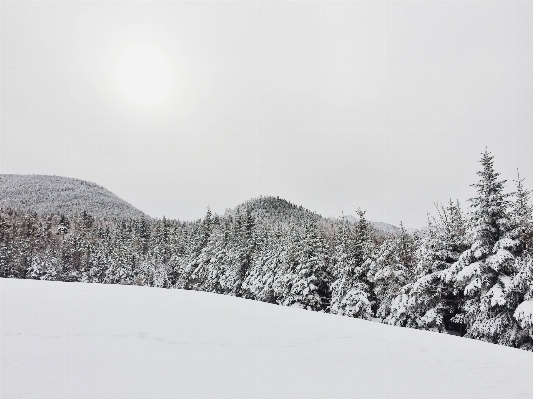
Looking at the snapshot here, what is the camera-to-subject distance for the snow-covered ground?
5418 mm

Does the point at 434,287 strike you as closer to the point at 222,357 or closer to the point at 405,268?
the point at 405,268

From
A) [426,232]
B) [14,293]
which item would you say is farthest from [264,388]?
[426,232]

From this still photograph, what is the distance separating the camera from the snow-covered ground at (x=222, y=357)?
17.8 feet

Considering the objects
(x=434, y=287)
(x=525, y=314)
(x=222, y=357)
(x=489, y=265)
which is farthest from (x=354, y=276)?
(x=222, y=357)

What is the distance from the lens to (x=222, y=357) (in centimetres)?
654

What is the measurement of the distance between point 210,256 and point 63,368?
38.6 meters

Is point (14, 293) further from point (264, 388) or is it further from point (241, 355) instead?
point (264, 388)

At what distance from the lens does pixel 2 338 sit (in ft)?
21.8

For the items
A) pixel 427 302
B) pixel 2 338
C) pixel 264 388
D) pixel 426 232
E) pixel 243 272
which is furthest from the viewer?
pixel 243 272

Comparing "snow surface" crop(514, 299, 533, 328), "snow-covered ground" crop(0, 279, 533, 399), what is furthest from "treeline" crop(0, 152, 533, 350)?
"snow-covered ground" crop(0, 279, 533, 399)

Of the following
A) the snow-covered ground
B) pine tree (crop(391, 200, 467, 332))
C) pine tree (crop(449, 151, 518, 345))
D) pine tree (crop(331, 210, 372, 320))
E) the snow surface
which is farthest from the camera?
pine tree (crop(331, 210, 372, 320))

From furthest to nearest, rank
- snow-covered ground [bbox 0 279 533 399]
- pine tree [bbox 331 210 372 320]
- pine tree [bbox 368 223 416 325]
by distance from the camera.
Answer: pine tree [bbox 331 210 372 320]
pine tree [bbox 368 223 416 325]
snow-covered ground [bbox 0 279 533 399]

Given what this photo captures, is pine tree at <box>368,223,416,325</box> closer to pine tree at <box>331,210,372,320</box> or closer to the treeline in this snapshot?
the treeline

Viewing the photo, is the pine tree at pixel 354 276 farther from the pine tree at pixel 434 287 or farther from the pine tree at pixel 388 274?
the pine tree at pixel 434 287
